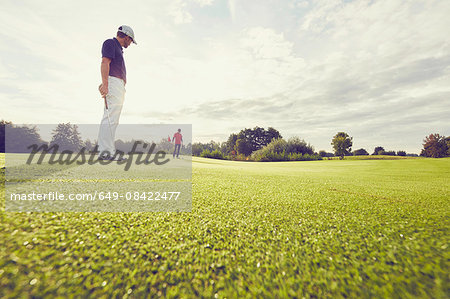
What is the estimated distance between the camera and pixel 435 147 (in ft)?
160

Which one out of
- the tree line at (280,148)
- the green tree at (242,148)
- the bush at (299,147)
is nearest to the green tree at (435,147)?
the tree line at (280,148)

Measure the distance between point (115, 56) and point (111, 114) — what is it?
47.8 inches

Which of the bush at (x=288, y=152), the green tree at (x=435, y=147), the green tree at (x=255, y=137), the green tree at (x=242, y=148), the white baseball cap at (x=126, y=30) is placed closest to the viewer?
the white baseball cap at (x=126, y=30)

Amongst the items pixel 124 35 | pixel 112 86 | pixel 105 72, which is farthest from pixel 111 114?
pixel 124 35

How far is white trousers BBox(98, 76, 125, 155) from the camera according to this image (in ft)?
12.9

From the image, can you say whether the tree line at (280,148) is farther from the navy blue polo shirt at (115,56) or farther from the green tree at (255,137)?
the navy blue polo shirt at (115,56)

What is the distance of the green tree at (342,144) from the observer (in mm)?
53125

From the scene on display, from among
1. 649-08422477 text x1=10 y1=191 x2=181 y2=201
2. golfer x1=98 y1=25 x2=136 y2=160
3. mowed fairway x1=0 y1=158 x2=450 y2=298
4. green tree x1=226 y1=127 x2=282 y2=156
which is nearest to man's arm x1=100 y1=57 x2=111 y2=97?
golfer x1=98 y1=25 x2=136 y2=160

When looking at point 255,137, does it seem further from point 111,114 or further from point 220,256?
point 220,256

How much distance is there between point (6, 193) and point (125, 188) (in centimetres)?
112

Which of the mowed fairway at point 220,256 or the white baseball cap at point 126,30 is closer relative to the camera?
the mowed fairway at point 220,256

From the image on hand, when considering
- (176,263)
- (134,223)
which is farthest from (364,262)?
(134,223)

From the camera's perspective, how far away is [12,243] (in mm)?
1125

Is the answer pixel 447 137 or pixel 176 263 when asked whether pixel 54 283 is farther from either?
pixel 447 137
